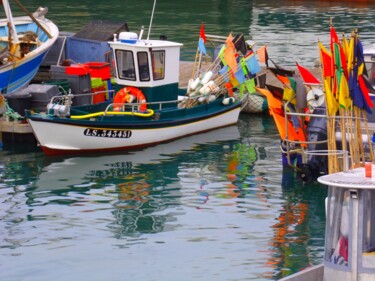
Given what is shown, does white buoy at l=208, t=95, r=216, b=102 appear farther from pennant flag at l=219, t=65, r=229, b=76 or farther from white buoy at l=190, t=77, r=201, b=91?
pennant flag at l=219, t=65, r=229, b=76

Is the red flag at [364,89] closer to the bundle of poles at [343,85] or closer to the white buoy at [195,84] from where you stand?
the bundle of poles at [343,85]

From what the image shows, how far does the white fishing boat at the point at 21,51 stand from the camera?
1203 inches

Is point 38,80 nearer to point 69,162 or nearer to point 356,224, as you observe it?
point 69,162

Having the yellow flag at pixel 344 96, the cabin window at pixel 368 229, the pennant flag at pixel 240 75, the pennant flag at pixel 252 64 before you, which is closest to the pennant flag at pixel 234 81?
the pennant flag at pixel 240 75

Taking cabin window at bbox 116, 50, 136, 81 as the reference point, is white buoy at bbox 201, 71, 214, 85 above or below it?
below

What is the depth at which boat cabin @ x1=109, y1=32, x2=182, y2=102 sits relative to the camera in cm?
2803

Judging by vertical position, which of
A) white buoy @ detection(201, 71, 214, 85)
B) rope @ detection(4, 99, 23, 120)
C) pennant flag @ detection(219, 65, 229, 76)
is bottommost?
rope @ detection(4, 99, 23, 120)

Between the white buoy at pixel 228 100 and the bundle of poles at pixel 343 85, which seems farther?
the white buoy at pixel 228 100

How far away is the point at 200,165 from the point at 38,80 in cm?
874

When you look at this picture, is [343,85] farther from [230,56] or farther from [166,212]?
[230,56]

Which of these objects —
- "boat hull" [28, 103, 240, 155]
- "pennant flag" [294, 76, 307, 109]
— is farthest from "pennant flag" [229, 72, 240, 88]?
"pennant flag" [294, 76, 307, 109]

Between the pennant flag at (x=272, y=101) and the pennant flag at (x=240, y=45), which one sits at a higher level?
the pennant flag at (x=240, y=45)

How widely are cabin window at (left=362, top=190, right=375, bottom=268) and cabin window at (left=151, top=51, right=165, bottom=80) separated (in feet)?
49.5

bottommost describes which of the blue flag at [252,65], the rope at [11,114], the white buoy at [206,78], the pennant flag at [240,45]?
the rope at [11,114]
